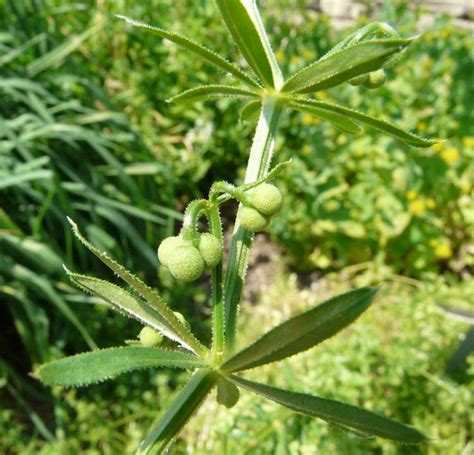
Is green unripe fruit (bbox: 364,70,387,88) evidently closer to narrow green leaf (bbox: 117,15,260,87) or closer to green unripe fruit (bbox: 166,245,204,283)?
narrow green leaf (bbox: 117,15,260,87)

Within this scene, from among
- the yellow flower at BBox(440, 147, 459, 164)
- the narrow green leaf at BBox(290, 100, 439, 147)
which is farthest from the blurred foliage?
the narrow green leaf at BBox(290, 100, 439, 147)

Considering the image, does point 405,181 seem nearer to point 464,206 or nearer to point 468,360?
point 464,206

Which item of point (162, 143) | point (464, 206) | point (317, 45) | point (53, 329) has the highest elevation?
point (317, 45)

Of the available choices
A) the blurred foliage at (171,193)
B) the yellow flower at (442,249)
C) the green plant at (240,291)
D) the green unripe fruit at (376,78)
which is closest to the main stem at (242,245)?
the green plant at (240,291)

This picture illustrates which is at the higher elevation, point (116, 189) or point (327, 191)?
point (327, 191)

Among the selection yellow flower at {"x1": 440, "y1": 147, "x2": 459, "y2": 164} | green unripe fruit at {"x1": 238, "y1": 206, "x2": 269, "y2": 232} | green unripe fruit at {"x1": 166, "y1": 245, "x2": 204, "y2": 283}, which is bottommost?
green unripe fruit at {"x1": 166, "y1": 245, "x2": 204, "y2": 283}

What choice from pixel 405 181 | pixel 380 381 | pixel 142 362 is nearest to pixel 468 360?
pixel 380 381

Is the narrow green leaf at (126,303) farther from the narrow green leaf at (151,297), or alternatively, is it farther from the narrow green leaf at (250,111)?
the narrow green leaf at (250,111)
